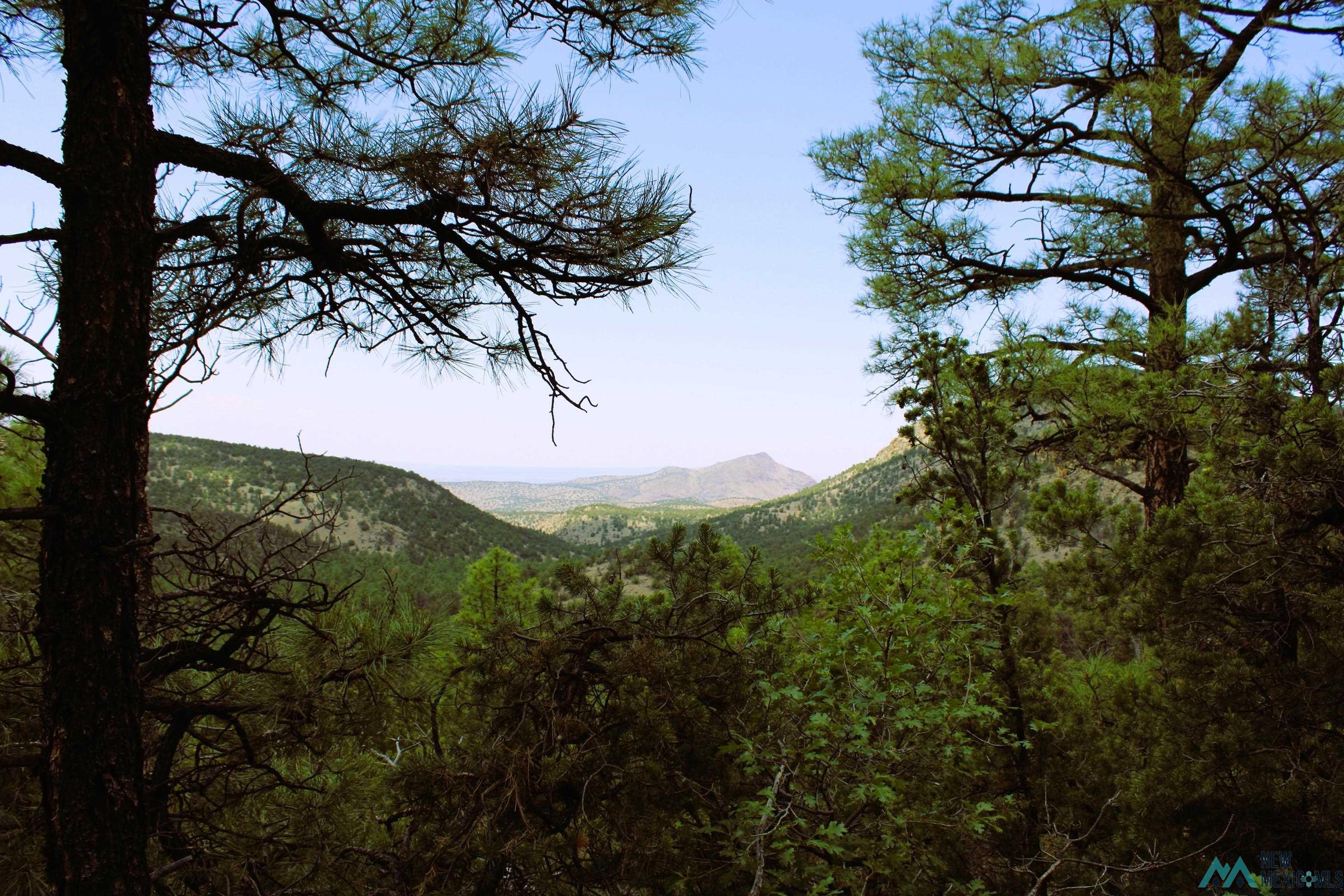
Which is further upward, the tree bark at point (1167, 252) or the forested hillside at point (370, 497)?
the tree bark at point (1167, 252)

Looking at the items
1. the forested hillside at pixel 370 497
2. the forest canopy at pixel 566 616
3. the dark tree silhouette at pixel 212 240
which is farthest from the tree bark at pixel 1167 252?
the forested hillside at pixel 370 497

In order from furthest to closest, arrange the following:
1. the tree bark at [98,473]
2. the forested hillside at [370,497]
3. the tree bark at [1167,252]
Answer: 1. the forested hillside at [370,497]
2. the tree bark at [1167,252]
3. the tree bark at [98,473]

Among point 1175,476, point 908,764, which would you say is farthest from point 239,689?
point 1175,476

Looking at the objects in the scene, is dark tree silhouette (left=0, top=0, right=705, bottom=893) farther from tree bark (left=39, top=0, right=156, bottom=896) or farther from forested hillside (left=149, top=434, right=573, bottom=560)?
forested hillside (left=149, top=434, right=573, bottom=560)

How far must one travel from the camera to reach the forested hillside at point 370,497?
36.4 m

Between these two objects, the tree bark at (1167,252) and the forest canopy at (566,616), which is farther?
the tree bark at (1167,252)

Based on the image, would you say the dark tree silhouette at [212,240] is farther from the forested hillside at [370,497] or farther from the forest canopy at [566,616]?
the forested hillside at [370,497]

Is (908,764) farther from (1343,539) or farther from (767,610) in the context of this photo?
A: (1343,539)

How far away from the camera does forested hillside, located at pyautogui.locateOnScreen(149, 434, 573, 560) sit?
1433 inches

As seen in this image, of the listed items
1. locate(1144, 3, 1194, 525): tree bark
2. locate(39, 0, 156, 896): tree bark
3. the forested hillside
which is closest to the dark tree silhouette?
locate(39, 0, 156, 896): tree bark

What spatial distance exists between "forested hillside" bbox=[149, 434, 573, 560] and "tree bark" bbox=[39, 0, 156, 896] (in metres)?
34.9

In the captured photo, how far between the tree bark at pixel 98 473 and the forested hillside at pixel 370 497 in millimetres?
34873

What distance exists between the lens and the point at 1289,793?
3.72 m

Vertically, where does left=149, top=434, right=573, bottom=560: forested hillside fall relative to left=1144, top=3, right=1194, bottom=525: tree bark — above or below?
below
